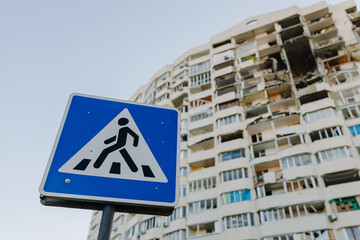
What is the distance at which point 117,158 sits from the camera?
2082 mm

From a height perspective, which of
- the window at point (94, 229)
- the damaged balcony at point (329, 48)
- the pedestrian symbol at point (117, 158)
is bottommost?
the pedestrian symbol at point (117, 158)

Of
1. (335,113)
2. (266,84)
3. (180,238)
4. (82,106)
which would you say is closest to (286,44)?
(266,84)

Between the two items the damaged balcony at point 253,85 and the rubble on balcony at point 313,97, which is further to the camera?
the damaged balcony at point 253,85

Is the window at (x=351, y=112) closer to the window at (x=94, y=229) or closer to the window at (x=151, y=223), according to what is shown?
the window at (x=151, y=223)

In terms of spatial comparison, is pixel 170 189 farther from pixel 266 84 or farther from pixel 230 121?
pixel 266 84

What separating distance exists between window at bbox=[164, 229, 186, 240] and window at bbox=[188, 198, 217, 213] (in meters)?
2.15

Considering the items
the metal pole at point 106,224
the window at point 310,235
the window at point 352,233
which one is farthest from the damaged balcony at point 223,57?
the metal pole at point 106,224

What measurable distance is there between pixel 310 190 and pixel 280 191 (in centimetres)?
327

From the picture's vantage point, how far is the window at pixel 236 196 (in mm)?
27470

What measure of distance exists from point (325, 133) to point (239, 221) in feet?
37.1

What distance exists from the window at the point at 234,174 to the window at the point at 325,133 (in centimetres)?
722

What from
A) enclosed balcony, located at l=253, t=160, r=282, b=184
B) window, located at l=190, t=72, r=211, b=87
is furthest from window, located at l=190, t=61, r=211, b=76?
enclosed balcony, located at l=253, t=160, r=282, b=184

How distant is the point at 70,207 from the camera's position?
1937mm

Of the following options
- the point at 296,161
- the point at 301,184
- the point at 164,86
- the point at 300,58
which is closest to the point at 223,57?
the point at 300,58
